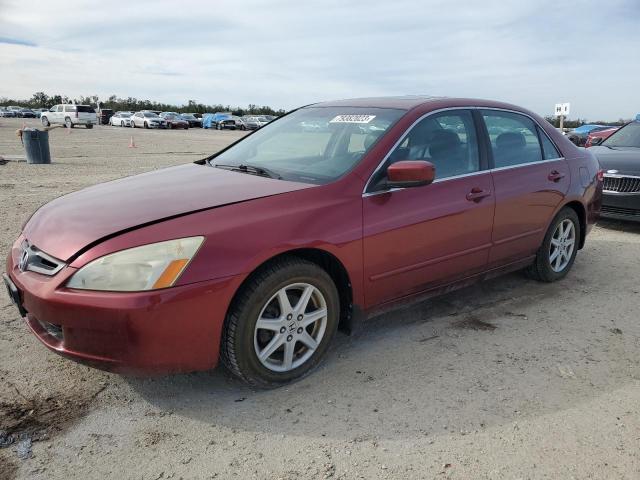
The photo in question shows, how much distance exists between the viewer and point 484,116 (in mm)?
4066

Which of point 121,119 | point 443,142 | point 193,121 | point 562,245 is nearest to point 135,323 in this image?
point 443,142

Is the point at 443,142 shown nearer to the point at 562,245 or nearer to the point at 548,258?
the point at 548,258

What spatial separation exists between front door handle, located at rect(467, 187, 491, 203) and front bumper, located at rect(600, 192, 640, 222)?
12.8 ft

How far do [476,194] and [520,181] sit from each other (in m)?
0.60

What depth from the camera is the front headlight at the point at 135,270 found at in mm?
2465

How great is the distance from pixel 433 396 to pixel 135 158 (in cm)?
1520

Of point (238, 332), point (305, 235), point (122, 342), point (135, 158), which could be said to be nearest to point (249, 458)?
point (238, 332)

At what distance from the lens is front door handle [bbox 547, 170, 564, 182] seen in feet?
14.6

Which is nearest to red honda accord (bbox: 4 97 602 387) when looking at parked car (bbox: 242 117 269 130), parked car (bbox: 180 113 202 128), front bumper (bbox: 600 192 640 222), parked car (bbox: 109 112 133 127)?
front bumper (bbox: 600 192 640 222)

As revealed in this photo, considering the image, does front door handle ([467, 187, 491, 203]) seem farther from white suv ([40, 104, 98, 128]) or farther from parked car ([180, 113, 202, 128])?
parked car ([180, 113, 202, 128])

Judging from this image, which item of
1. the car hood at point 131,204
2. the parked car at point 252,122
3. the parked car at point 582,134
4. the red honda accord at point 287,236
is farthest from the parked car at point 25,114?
the car hood at point 131,204

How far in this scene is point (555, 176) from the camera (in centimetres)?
450

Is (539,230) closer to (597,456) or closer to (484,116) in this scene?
(484,116)

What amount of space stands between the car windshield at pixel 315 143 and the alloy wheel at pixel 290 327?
0.71 metres
